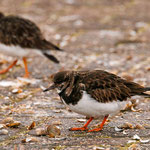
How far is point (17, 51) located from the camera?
657 cm

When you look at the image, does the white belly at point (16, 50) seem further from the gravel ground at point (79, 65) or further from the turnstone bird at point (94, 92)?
the turnstone bird at point (94, 92)

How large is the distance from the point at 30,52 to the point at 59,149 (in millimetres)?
3547

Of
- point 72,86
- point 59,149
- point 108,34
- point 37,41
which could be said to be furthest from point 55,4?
point 59,149

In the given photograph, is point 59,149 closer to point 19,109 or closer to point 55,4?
point 19,109

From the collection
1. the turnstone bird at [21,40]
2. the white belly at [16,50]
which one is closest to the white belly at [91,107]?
the turnstone bird at [21,40]

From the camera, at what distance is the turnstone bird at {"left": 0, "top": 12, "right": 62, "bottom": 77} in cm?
653

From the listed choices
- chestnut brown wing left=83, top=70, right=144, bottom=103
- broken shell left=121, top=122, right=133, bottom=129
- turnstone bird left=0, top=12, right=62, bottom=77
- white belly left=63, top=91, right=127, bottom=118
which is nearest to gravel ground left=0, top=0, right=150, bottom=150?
broken shell left=121, top=122, right=133, bottom=129

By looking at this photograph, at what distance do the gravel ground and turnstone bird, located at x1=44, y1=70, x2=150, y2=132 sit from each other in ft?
0.96

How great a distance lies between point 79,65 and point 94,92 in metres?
3.58

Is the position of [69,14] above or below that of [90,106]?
above

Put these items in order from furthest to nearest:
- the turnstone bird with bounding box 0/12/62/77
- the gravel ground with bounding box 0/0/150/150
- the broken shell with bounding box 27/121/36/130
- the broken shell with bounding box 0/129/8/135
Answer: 1. the turnstone bird with bounding box 0/12/62/77
2. the broken shell with bounding box 27/121/36/130
3. the broken shell with bounding box 0/129/8/135
4. the gravel ground with bounding box 0/0/150/150

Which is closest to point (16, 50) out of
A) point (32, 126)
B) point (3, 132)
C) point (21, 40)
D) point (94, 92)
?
point (21, 40)

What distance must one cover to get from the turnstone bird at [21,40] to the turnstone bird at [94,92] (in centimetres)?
247

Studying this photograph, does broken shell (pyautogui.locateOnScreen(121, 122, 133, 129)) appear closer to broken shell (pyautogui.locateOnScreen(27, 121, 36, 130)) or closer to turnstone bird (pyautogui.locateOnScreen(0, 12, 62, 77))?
broken shell (pyautogui.locateOnScreen(27, 121, 36, 130))
